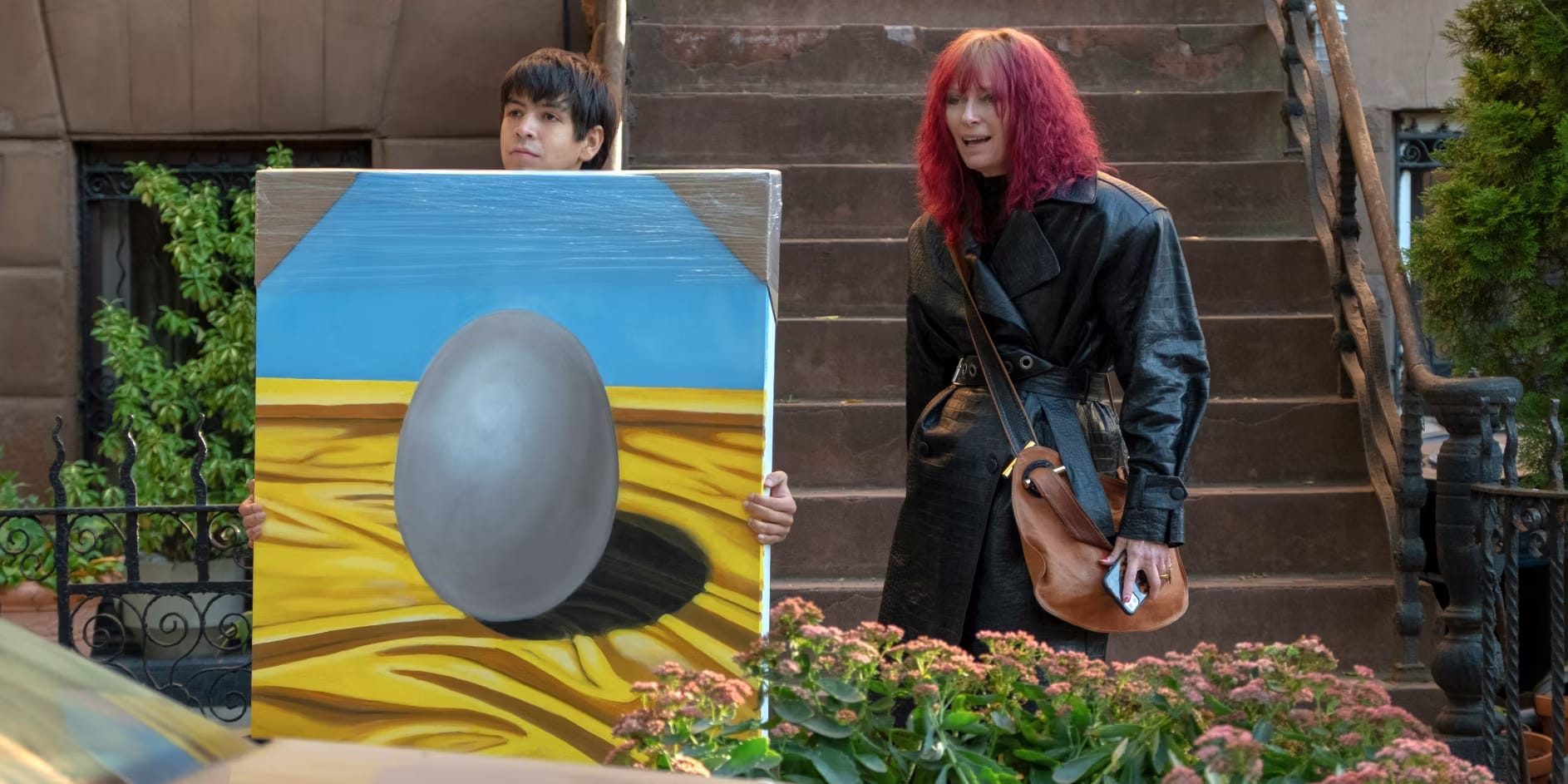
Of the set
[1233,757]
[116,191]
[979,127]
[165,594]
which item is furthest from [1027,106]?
[116,191]

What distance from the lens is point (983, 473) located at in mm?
2703

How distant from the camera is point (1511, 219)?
4664 millimetres

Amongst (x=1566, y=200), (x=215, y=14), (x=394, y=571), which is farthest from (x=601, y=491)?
(x=215, y=14)

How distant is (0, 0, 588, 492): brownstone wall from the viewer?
24.1ft

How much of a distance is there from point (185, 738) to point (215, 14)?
6.86 m

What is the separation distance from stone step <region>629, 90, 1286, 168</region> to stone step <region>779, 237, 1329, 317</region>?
2.32 ft

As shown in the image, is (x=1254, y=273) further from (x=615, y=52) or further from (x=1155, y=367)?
(x=1155, y=367)

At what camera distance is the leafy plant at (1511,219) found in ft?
15.2

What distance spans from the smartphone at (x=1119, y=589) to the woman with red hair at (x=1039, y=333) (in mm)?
14

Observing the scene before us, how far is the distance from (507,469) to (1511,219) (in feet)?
12.1

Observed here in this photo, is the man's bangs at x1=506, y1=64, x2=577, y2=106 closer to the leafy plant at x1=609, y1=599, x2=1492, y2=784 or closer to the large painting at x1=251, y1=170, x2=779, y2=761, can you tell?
the large painting at x1=251, y1=170, x2=779, y2=761

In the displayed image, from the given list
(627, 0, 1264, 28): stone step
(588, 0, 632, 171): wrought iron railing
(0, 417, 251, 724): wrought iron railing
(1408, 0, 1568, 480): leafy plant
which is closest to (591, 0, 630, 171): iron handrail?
(588, 0, 632, 171): wrought iron railing

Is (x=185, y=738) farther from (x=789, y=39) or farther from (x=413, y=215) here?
(x=789, y=39)

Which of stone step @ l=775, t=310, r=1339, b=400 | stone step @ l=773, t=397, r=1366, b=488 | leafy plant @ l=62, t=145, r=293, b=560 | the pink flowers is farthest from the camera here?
leafy plant @ l=62, t=145, r=293, b=560
